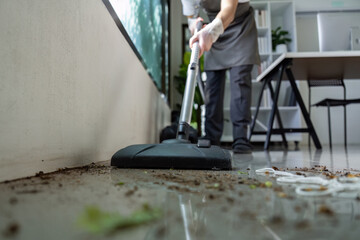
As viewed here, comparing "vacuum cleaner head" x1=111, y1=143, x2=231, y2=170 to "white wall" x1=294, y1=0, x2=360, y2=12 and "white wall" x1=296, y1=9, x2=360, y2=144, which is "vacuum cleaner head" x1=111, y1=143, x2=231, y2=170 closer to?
"white wall" x1=296, y1=9, x2=360, y2=144

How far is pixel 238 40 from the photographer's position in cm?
194

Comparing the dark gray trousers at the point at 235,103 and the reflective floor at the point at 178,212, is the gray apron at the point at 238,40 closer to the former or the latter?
the dark gray trousers at the point at 235,103

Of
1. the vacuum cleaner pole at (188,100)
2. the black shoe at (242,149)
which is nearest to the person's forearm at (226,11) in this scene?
the vacuum cleaner pole at (188,100)

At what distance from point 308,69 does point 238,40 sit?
2.80ft

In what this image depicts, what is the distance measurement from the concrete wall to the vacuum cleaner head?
0.16m

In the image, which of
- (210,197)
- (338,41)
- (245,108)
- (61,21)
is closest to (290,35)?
(338,41)

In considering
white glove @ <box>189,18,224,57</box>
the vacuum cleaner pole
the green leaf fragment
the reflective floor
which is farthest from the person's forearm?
the green leaf fragment

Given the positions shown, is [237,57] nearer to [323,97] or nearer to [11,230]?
[11,230]

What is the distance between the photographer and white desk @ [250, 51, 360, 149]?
212cm

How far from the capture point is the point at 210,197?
43 centimetres

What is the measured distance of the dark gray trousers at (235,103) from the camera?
1914mm

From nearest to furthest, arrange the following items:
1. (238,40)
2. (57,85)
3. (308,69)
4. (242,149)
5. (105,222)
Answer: (105,222) < (57,85) < (242,149) < (238,40) < (308,69)

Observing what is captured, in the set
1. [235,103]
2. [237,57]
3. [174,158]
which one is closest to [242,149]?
Answer: [235,103]

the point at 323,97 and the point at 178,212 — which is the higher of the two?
the point at 178,212
